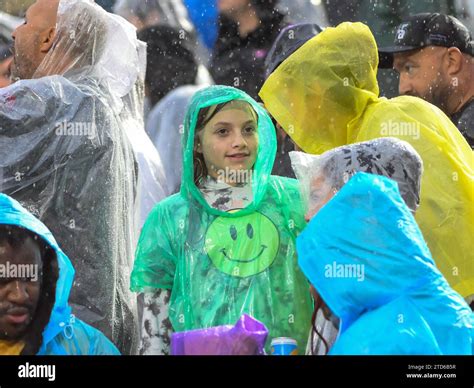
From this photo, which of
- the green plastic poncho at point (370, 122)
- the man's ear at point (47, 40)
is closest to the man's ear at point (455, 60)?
the green plastic poncho at point (370, 122)

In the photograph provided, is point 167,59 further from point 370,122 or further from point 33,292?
point 33,292

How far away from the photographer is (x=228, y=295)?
5.87m

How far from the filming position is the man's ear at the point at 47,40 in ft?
22.2

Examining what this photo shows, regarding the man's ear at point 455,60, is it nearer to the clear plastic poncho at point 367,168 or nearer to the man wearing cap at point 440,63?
the man wearing cap at point 440,63

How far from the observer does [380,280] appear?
505 cm

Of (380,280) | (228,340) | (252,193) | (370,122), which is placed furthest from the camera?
(370,122)

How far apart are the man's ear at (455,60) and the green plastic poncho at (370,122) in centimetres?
34

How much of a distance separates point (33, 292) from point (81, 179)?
707 mm

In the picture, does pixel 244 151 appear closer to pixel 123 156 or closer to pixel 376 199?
pixel 123 156

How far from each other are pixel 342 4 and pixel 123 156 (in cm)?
154

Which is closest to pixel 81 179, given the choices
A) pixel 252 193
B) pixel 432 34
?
pixel 252 193
